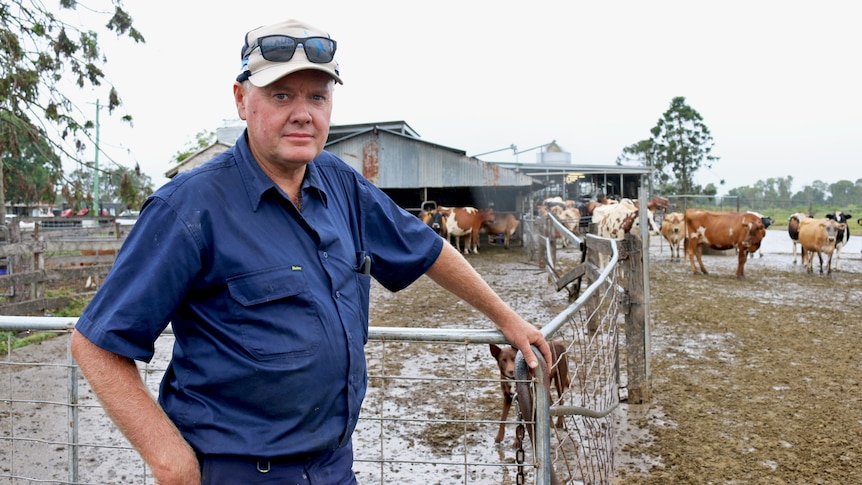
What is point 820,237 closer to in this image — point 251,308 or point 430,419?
point 430,419

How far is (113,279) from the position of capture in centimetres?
172

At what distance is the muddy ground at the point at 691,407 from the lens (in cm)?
460

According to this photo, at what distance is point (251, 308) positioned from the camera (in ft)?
5.99

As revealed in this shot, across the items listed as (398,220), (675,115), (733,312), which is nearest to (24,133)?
(398,220)

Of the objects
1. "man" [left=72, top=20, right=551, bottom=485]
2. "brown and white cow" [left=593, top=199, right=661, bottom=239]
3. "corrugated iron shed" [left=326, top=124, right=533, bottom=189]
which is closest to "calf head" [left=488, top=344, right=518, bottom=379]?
"man" [left=72, top=20, right=551, bottom=485]

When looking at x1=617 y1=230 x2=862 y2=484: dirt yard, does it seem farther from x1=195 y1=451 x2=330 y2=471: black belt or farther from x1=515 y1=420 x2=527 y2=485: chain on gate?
x1=195 y1=451 x2=330 y2=471: black belt

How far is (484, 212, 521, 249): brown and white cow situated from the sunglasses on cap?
24.9 metres

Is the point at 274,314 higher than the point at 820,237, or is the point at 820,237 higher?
the point at 274,314

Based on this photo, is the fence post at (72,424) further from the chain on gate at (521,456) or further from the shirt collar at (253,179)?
the chain on gate at (521,456)

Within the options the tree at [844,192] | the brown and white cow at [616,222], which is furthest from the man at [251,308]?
the tree at [844,192]

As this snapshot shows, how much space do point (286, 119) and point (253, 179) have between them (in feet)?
0.68

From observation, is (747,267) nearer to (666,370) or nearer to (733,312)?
(733,312)

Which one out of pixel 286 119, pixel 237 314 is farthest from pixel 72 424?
pixel 286 119

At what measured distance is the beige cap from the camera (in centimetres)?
194
